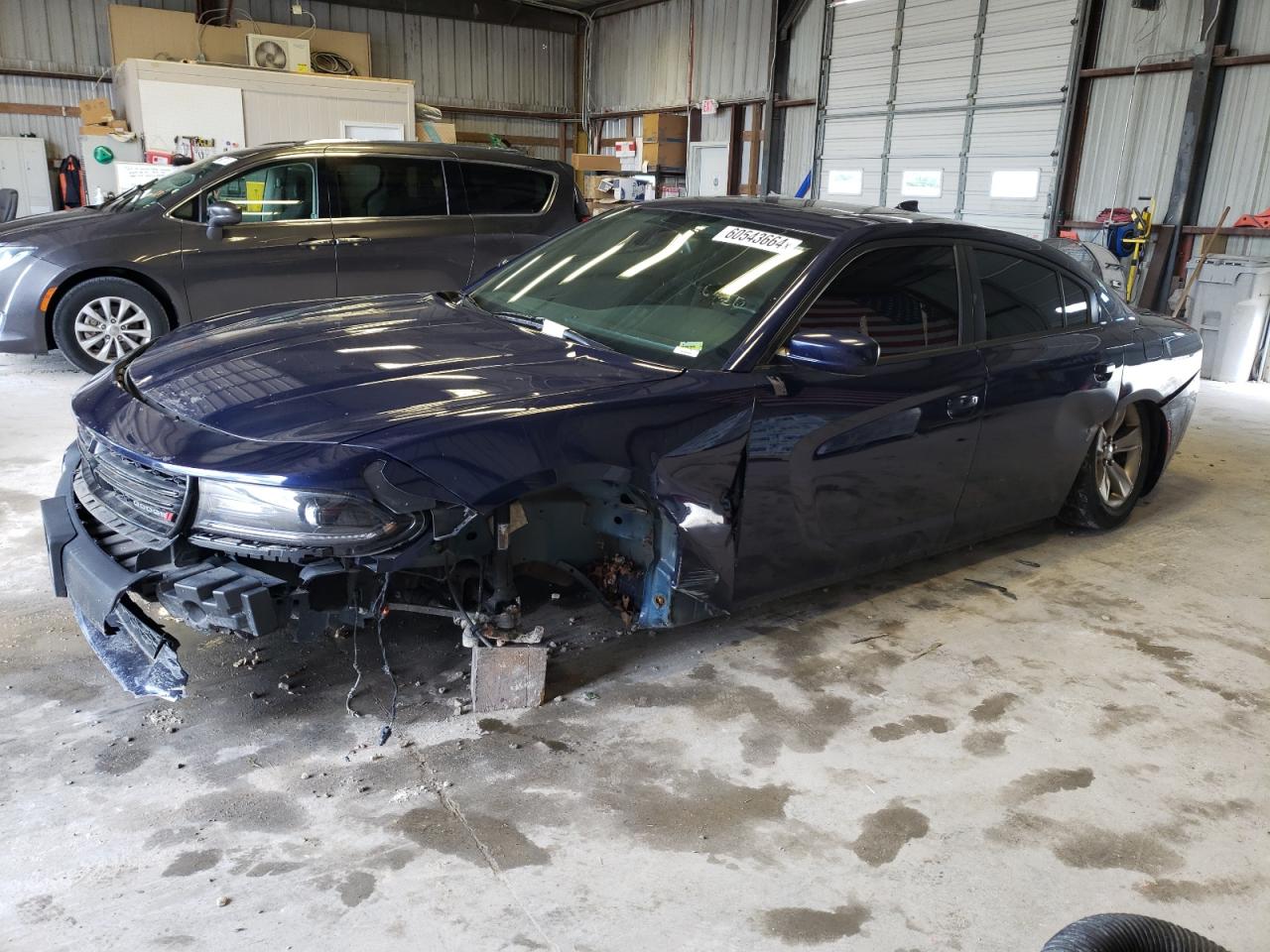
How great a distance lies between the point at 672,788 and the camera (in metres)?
2.43

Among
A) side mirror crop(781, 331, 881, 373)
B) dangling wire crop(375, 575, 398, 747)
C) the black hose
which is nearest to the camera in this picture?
the black hose

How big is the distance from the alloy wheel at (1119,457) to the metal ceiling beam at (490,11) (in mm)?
15600

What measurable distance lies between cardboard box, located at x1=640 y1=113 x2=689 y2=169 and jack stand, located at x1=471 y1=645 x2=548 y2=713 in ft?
46.7

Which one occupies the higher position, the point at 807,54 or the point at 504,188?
the point at 807,54

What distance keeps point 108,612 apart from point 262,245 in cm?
485

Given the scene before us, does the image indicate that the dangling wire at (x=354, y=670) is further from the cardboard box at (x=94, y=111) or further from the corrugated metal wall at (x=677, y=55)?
the corrugated metal wall at (x=677, y=55)

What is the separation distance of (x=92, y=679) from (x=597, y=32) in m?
18.0

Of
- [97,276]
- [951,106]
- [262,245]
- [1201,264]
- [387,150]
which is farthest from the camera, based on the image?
[951,106]

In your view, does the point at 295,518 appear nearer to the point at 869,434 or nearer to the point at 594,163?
the point at 869,434

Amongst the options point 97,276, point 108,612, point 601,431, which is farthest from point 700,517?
point 97,276

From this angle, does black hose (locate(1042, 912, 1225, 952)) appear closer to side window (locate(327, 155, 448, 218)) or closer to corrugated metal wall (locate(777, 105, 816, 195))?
side window (locate(327, 155, 448, 218))

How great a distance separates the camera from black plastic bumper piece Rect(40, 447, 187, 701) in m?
2.30

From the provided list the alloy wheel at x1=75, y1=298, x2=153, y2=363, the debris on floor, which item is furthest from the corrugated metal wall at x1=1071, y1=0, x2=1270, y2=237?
the alloy wheel at x1=75, y1=298, x2=153, y2=363

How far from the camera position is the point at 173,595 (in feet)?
7.50
